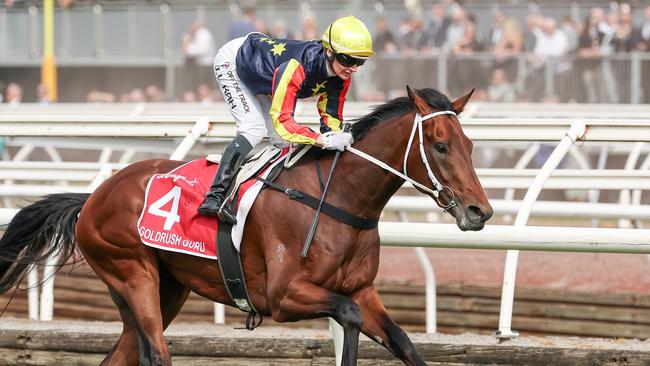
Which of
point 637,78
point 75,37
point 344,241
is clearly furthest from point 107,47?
point 344,241

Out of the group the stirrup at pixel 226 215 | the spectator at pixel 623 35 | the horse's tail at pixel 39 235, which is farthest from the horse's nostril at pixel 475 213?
the spectator at pixel 623 35

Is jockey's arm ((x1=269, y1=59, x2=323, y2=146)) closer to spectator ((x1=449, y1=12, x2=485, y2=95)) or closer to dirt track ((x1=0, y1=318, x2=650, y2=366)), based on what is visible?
dirt track ((x1=0, y1=318, x2=650, y2=366))

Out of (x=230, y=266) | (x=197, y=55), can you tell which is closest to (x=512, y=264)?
(x=230, y=266)

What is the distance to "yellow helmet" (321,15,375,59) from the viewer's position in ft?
15.8

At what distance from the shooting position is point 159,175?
5320mm

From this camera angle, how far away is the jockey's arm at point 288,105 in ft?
15.9

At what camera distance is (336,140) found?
4871mm

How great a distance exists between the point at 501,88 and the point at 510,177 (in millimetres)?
6112

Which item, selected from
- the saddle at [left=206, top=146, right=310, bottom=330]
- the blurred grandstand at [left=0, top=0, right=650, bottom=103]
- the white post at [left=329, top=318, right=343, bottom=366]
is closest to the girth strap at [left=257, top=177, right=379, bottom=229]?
the saddle at [left=206, top=146, right=310, bottom=330]

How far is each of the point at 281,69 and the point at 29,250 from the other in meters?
1.64

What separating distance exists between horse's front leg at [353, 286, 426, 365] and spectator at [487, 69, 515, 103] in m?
8.62

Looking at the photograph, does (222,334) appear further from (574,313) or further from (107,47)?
(107,47)

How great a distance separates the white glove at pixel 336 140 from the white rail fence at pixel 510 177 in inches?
30.0

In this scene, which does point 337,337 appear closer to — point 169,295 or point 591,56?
point 169,295
